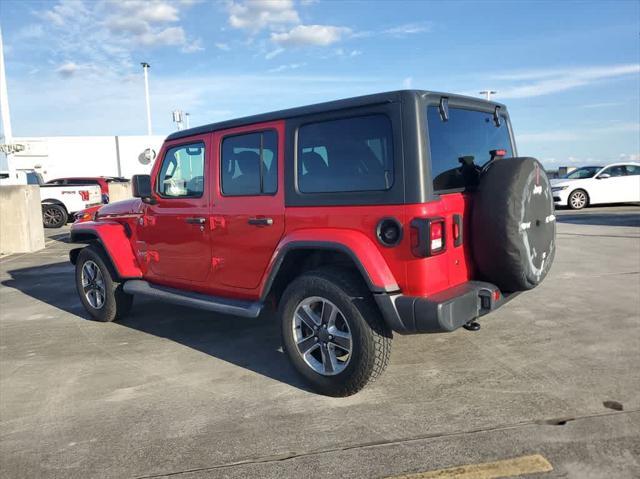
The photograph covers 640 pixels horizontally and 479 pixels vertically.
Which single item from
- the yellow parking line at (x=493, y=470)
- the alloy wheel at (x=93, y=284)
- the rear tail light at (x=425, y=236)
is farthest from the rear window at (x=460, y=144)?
the alloy wheel at (x=93, y=284)

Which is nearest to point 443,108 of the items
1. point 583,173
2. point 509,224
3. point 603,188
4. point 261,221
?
point 509,224

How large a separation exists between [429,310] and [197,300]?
2.16 m

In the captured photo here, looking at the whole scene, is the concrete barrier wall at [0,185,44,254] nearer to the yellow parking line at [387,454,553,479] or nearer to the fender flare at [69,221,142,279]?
the fender flare at [69,221,142,279]

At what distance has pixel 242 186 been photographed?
13.2ft

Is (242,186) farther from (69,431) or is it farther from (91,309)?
(91,309)

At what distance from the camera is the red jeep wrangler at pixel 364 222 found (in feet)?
10.1

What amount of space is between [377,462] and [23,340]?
3.99 m

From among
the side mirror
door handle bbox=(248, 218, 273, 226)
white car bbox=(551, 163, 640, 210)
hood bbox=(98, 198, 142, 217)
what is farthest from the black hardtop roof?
white car bbox=(551, 163, 640, 210)

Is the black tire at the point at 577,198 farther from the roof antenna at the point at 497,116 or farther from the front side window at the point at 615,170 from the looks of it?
the roof antenna at the point at 497,116

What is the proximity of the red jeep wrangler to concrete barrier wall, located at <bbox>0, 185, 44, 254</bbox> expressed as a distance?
818 centimetres

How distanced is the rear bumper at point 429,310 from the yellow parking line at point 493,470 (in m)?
0.77

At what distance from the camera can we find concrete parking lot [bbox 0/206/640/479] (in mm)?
2678

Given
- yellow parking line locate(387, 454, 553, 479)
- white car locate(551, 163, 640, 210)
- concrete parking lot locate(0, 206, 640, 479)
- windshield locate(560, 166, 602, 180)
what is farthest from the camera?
windshield locate(560, 166, 602, 180)

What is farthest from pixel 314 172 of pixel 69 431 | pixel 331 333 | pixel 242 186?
pixel 69 431
